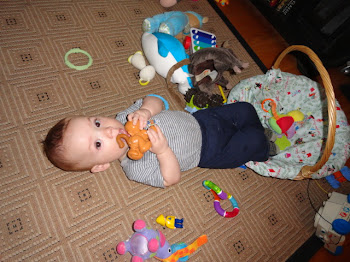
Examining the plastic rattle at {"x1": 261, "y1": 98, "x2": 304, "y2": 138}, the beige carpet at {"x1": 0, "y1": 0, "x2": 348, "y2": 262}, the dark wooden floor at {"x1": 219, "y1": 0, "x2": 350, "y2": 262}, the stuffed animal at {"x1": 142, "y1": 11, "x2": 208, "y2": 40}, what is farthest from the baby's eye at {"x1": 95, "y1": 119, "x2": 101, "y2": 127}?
the dark wooden floor at {"x1": 219, "y1": 0, "x2": 350, "y2": 262}

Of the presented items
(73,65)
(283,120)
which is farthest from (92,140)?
(283,120)

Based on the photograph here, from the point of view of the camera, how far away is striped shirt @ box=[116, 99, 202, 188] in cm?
90

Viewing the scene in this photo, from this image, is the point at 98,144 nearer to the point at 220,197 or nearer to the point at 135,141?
the point at 135,141

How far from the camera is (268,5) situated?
185 centimetres

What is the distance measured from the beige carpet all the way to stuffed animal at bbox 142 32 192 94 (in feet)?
0.30

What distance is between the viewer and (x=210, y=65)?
3.83ft

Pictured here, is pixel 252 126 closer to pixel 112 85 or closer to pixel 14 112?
pixel 112 85

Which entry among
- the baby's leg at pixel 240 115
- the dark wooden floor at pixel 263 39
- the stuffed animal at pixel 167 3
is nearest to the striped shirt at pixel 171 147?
the baby's leg at pixel 240 115

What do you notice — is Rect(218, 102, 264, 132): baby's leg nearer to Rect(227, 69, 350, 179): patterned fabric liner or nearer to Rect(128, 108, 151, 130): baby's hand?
Rect(227, 69, 350, 179): patterned fabric liner

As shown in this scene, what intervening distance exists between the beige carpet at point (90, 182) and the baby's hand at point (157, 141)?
0.31 metres

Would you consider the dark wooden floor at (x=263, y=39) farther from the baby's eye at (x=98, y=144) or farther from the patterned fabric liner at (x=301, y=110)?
the baby's eye at (x=98, y=144)

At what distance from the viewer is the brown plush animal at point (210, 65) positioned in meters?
1.13

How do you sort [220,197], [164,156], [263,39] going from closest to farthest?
[164,156], [220,197], [263,39]

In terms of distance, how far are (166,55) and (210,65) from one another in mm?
235
